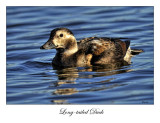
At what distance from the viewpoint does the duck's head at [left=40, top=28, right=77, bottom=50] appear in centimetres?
1240

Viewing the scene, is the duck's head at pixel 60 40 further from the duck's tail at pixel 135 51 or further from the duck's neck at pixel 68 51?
the duck's tail at pixel 135 51

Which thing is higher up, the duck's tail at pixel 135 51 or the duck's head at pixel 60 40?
the duck's head at pixel 60 40

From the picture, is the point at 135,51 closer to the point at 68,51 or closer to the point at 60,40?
the point at 68,51

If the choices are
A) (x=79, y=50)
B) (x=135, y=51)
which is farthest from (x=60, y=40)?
(x=135, y=51)

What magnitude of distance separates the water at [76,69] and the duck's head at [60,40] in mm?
681

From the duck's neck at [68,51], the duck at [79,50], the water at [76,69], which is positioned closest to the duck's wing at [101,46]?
the duck at [79,50]

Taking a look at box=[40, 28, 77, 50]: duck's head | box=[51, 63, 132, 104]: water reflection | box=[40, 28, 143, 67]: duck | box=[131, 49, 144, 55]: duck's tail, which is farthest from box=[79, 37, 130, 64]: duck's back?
box=[131, 49, 144, 55]: duck's tail

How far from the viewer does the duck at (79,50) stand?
41.0ft

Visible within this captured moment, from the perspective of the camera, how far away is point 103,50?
12844 millimetres

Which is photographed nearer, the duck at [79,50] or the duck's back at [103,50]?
the duck at [79,50]

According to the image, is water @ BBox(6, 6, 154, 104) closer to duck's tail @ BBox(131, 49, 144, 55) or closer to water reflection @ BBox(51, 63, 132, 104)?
water reflection @ BBox(51, 63, 132, 104)

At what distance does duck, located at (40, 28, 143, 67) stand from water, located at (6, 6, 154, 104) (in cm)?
31

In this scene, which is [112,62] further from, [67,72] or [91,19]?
[91,19]

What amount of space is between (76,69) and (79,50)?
73 cm
